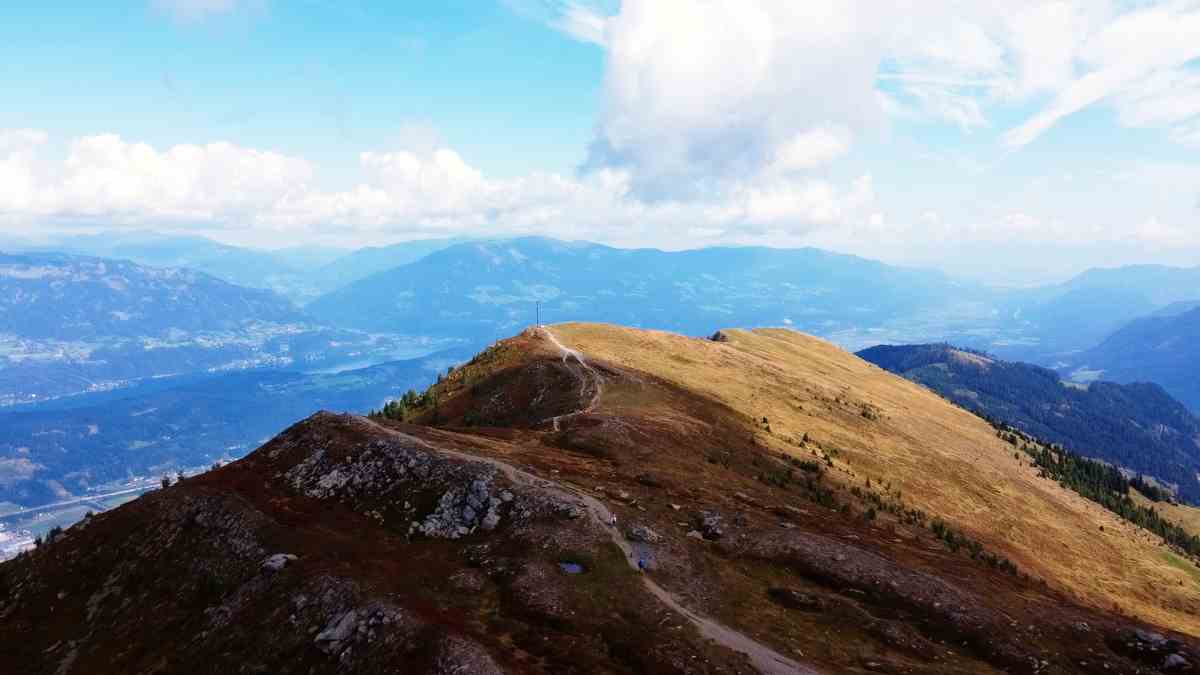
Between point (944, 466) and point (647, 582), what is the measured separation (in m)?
81.4

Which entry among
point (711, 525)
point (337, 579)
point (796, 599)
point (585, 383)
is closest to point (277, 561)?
point (337, 579)

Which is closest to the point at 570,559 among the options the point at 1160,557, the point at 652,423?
the point at 652,423

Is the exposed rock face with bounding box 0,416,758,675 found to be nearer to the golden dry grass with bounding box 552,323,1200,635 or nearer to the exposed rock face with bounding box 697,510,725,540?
the exposed rock face with bounding box 697,510,725,540

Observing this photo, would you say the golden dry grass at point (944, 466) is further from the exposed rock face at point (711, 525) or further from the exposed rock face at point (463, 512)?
the exposed rock face at point (463, 512)

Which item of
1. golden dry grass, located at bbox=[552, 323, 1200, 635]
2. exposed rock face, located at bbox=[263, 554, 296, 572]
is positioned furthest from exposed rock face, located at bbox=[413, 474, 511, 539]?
golden dry grass, located at bbox=[552, 323, 1200, 635]

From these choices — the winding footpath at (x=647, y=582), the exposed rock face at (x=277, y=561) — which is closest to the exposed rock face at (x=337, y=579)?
the exposed rock face at (x=277, y=561)

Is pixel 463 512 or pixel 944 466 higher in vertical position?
pixel 463 512

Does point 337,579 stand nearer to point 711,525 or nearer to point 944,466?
point 711,525

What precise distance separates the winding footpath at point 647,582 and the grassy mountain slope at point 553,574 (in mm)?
222

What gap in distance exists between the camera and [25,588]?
46.1 metres

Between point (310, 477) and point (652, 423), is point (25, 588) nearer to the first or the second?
point (310, 477)

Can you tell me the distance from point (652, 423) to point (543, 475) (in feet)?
84.3

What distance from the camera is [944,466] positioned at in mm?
100812

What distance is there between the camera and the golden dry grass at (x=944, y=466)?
236ft
